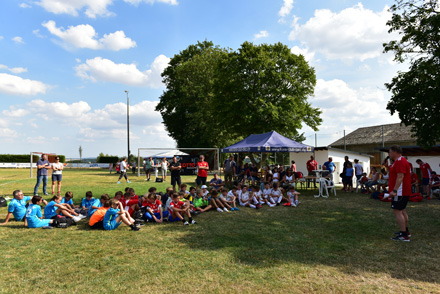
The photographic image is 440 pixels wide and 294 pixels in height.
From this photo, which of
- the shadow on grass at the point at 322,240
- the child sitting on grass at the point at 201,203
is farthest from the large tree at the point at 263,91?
the shadow on grass at the point at 322,240

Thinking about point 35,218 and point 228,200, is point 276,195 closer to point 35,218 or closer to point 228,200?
point 228,200

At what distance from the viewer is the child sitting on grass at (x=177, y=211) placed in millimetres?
7827

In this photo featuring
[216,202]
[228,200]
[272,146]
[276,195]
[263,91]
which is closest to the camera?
[216,202]

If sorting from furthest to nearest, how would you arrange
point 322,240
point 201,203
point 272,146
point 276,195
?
1. point 272,146
2. point 276,195
3. point 201,203
4. point 322,240

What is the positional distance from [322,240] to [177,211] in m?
3.79

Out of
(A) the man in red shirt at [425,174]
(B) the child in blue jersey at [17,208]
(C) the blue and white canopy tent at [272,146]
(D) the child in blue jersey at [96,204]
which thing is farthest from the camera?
(C) the blue and white canopy tent at [272,146]

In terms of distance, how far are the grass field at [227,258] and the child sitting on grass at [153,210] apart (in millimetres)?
466

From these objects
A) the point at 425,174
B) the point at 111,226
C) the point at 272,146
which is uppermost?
the point at 272,146

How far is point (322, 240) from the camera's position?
234 inches

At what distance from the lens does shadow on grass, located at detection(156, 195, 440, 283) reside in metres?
4.64

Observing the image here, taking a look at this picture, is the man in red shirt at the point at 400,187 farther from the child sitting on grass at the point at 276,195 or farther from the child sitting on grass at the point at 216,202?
the child sitting on grass at the point at 276,195

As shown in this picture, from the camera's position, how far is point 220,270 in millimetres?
4320

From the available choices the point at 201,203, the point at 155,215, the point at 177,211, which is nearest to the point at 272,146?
the point at 201,203

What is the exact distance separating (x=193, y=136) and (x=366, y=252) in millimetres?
31742
